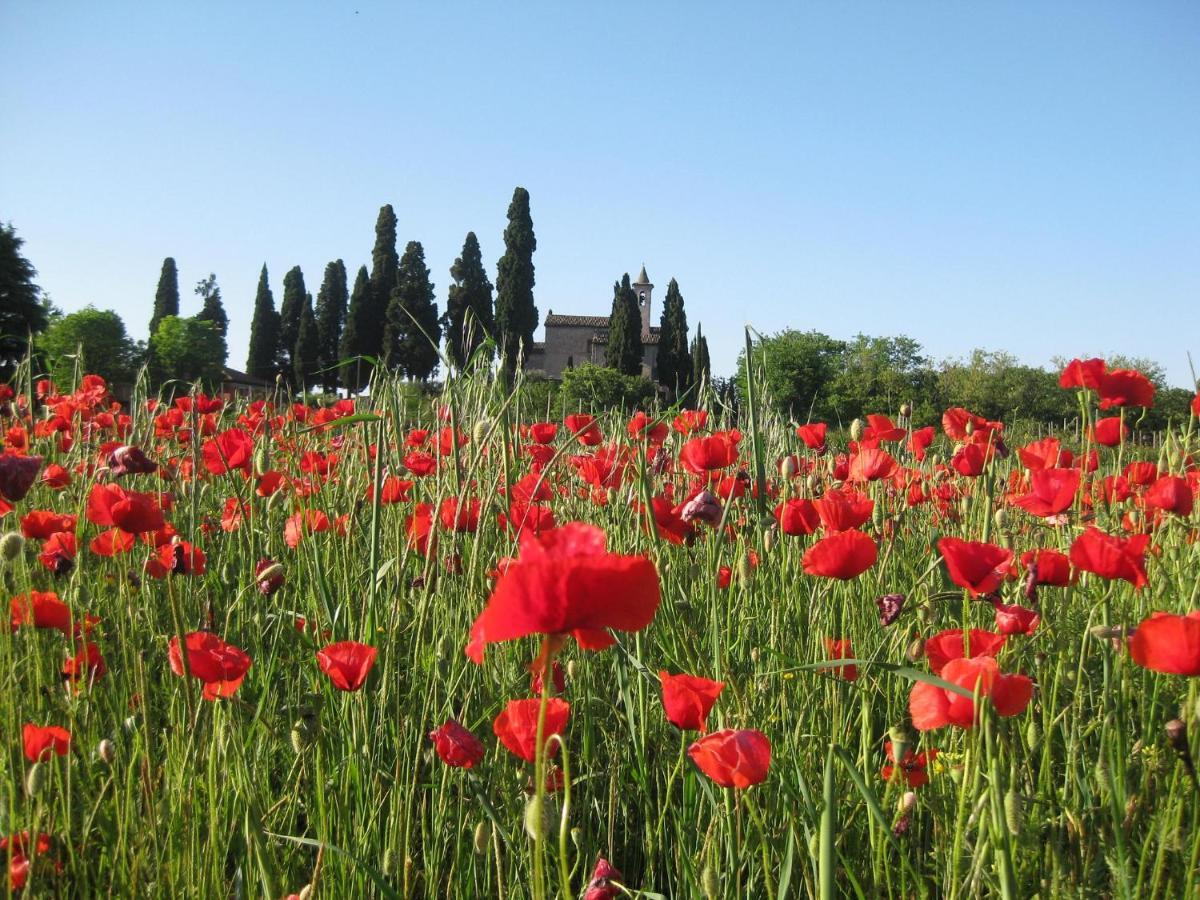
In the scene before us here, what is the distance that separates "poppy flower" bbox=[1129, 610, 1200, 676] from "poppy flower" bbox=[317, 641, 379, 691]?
2.53 feet

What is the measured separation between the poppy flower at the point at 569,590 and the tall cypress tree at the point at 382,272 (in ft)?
128

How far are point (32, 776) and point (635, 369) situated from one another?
1577 inches

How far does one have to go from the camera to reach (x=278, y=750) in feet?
4.91

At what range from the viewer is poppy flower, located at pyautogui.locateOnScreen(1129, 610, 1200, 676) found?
79 cm

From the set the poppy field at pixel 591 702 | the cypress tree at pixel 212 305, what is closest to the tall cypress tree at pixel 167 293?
the cypress tree at pixel 212 305

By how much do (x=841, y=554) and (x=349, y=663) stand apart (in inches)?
24.4

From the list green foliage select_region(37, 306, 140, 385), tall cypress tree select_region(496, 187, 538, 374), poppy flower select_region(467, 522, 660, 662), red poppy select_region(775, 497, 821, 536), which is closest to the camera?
poppy flower select_region(467, 522, 660, 662)

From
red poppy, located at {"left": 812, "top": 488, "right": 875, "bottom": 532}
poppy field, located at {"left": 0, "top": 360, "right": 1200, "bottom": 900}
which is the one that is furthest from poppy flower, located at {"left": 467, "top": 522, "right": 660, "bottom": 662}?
red poppy, located at {"left": 812, "top": 488, "right": 875, "bottom": 532}

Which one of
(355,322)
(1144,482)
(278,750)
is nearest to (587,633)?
(278,750)

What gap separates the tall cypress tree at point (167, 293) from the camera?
158 feet

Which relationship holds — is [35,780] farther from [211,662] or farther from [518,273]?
[518,273]

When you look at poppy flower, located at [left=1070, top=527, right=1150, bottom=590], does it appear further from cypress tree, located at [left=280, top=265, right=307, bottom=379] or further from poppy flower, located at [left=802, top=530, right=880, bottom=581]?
cypress tree, located at [left=280, top=265, right=307, bottom=379]

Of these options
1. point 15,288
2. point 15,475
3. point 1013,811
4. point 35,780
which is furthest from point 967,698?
point 15,288

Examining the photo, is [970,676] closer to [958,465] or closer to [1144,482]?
[958,465]
